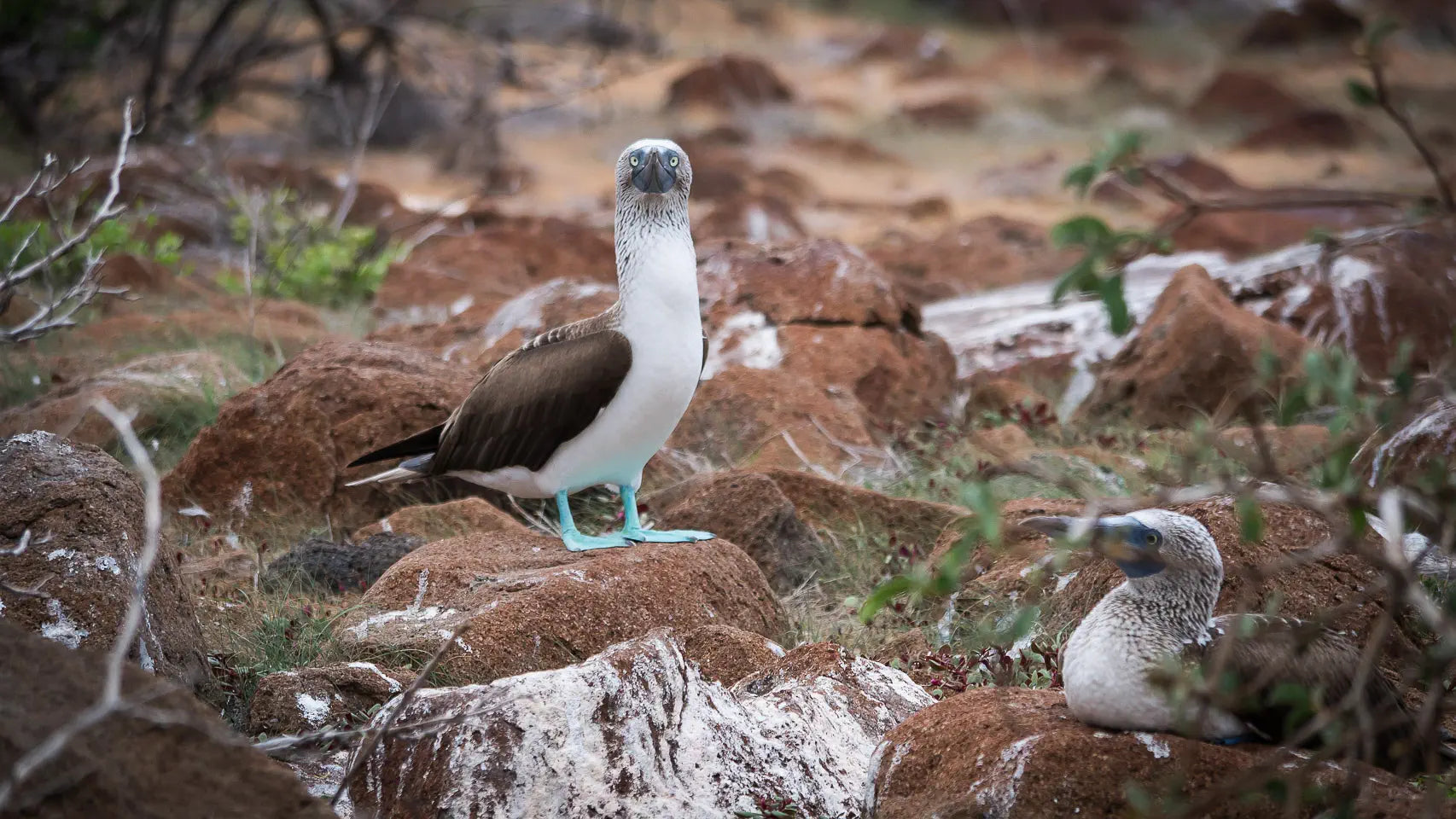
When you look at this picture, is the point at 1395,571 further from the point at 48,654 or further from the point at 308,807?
the point at 48,654

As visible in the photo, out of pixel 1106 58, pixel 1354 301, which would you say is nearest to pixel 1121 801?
pixel 1354 301

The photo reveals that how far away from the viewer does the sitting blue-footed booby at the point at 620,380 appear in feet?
15.1

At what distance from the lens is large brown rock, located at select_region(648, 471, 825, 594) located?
17.5ft

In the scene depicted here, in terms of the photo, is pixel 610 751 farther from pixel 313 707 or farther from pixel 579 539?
pixel 579 539

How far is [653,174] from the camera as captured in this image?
4605 mm

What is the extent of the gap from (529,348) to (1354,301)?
16.2 feet

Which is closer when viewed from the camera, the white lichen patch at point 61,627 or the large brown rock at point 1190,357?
the white lichen patch at point 61,627

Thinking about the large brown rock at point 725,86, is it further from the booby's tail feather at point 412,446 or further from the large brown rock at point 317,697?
the large brown rock at point 317,697

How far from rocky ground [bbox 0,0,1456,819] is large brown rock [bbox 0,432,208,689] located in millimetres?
10

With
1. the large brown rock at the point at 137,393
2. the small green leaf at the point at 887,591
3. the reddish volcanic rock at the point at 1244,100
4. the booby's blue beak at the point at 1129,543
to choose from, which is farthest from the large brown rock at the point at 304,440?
the reddish volcanic rock at the point at 1244,100

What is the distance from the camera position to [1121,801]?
290cm

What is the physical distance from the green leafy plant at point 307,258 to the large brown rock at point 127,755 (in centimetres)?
713

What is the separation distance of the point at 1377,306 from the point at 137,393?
6.10 meters

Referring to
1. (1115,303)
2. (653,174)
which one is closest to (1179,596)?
(1115,303)
